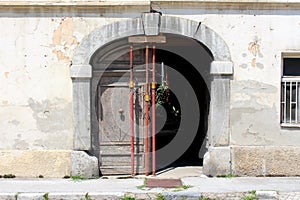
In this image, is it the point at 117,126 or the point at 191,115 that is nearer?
the point at 117,126

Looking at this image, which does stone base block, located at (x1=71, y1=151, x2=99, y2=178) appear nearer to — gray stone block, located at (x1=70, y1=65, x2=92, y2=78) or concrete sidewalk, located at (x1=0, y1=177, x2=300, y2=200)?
concrete sidewalk, located at (x1=0, y1=177, x2=300, y2=200)

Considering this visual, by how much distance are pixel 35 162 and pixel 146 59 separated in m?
2.76

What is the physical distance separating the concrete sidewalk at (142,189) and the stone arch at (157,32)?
0.62m

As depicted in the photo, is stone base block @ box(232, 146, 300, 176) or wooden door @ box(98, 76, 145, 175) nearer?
stone base block @ box(232, 146, 300, 176)

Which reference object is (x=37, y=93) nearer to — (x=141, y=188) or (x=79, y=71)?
(x=79, y=71)

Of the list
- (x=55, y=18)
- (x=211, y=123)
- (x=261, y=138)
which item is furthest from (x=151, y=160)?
(x=55, y=18)

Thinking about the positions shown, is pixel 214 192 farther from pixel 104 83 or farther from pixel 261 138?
pixel 104 83

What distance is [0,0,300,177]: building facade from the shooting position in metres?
7.09

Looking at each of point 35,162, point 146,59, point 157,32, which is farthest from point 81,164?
point 157,32

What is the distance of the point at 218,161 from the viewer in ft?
23.6

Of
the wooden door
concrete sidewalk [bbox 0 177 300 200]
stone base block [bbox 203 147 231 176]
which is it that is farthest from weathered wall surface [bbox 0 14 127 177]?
stone base block [bbox 203 147 231 176]

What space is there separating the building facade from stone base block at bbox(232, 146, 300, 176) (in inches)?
0.7

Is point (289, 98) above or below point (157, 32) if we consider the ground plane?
below

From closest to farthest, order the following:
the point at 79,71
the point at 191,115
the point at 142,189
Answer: the point at 142,189 < the point at 79,71 < the point at 191,115
